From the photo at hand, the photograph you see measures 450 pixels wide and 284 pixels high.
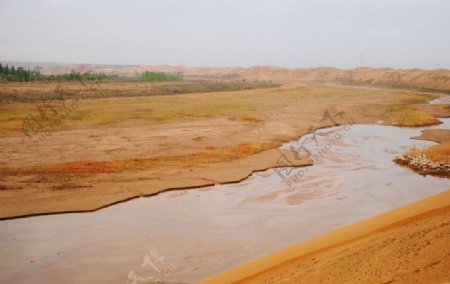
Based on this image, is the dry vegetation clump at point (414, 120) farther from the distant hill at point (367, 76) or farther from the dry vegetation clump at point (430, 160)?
the distant hill at point (367, 76)

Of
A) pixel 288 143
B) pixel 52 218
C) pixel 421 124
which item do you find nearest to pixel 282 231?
pixel 52 218

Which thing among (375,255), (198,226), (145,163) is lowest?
(198,226)

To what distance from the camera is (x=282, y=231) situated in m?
9.36

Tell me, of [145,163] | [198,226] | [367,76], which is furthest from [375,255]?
[367,76]

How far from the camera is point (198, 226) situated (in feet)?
31.7

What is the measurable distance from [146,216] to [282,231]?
154 inches

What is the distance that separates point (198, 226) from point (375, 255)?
5235 millimetres

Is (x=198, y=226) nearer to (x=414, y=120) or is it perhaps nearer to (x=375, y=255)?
(x=375, y=255)

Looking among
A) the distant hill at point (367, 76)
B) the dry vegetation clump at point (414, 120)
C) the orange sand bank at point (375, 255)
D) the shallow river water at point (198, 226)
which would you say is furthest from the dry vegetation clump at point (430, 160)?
the distant hill at point (367, 76)

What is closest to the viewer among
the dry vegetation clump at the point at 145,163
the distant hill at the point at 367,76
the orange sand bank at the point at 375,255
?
the orange sand bank at the point at 375,255

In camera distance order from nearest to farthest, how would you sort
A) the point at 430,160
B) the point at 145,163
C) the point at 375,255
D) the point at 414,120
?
1. the point at 375,255
2. the point at 145,163
3. the point at 430,160
4. the point at 414,120

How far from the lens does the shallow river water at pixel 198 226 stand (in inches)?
297

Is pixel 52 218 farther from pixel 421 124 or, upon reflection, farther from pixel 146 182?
pixel 421 124

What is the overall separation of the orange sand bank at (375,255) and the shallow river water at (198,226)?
1312 millimetres
